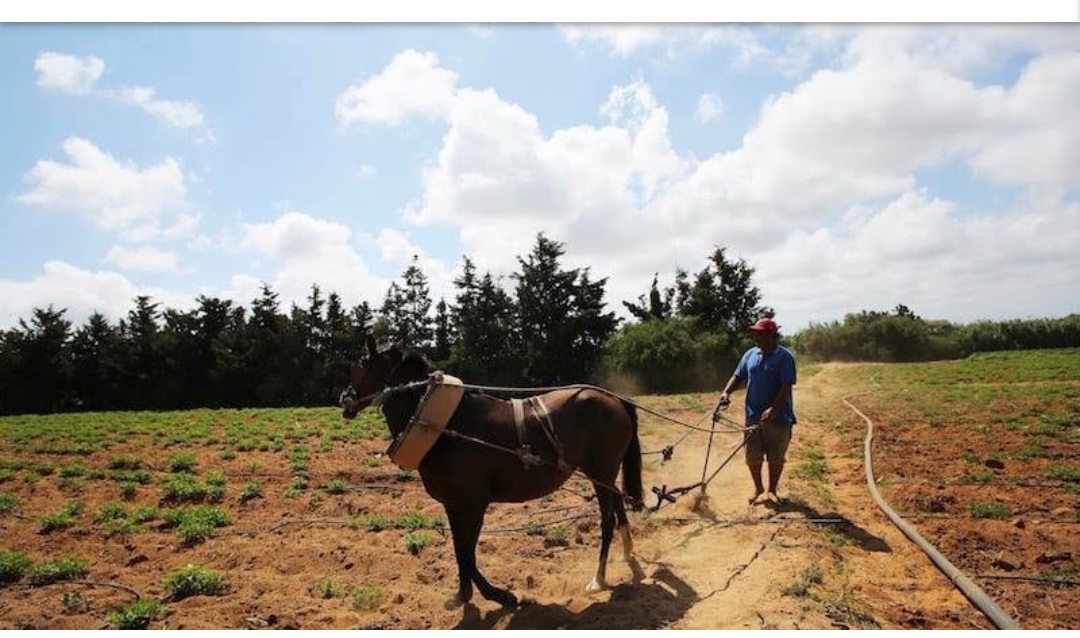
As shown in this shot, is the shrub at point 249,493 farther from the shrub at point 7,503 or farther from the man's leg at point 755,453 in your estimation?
the man's leg at point 755,453

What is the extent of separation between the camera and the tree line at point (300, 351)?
46.8 m

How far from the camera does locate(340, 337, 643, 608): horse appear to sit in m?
5.75

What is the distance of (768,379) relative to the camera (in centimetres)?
797

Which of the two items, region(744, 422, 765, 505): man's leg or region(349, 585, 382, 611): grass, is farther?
region(744, 422, 765, 505): man's leg

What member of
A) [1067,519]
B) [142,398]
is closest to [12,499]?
[1067,519]

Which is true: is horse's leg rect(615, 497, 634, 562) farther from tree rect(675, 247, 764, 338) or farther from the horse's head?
tree rect(675, 247, 764, 338)

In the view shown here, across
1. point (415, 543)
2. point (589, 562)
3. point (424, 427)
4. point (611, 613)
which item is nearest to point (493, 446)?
point (424, 427)

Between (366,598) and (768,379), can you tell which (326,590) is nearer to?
(366,598)

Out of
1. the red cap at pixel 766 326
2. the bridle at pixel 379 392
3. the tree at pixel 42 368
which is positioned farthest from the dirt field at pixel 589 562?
the tree at pixel 42 368

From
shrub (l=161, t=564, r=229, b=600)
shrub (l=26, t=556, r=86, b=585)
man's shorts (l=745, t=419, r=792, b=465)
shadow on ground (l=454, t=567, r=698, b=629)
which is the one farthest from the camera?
man's shorts (l=745, t=419, r=792, b=465)

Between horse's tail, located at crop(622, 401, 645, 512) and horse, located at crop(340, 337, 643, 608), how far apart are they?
0.25 metres

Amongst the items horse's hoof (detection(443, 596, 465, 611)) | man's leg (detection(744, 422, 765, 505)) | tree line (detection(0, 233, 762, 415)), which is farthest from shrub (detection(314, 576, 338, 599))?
tree line (detection(0, 233, 762, 415))

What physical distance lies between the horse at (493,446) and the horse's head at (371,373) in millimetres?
10

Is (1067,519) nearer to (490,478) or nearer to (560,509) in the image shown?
(560,509)
